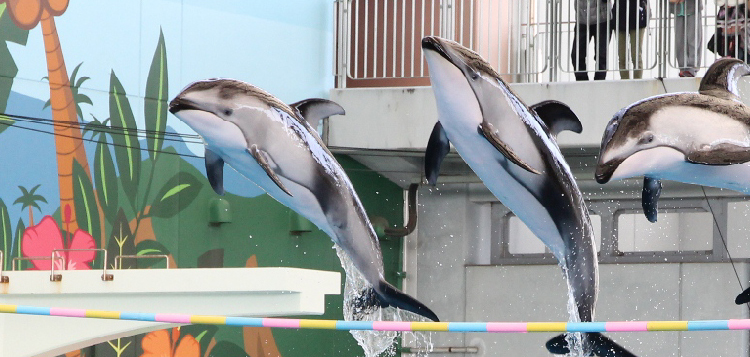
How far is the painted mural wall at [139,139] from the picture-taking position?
10.8 m

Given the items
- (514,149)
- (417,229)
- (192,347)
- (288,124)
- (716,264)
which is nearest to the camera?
(514,149)

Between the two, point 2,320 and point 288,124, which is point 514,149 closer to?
point 288,124

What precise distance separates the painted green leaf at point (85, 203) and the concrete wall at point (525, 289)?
18.3 ft

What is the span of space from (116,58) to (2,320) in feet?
12.4

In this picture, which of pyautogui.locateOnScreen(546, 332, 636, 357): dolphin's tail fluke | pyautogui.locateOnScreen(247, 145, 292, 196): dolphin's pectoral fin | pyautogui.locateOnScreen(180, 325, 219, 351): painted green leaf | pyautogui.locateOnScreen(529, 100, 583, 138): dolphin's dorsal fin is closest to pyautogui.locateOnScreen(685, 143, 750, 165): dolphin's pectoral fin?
pyautogui.locateOnScreen(529, 100, 583, 138): dolphin's dorsal fin

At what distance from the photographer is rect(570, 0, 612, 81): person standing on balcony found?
12026mm

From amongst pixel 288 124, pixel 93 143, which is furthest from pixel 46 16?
Answer: pixel 288 124

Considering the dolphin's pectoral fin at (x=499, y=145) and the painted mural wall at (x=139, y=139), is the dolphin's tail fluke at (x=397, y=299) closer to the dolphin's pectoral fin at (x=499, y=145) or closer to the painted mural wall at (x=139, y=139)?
the dolphin's pectoral fin at (x=499, y=145)

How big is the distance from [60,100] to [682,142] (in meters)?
6.89

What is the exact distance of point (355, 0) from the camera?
558 inches

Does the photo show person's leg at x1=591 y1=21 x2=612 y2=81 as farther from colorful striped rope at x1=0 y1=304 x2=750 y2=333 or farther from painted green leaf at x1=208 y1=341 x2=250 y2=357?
colorful striped rope at x1=0 y1=304 x2=750 y2=333

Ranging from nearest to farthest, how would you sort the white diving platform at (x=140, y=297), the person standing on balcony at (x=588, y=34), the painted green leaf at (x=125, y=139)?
1. the white diving platform at (x=140, y=297)
2. the painted green leaf at (x=125, y=139)
3. the person standing on balcony at (x=588, y=34)

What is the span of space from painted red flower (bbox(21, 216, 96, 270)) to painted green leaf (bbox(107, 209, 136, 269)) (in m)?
0.30

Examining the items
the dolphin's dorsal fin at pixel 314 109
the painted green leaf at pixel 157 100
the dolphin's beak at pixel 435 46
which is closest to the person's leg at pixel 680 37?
the painted green leaf at pixel 157 100
